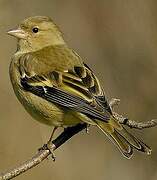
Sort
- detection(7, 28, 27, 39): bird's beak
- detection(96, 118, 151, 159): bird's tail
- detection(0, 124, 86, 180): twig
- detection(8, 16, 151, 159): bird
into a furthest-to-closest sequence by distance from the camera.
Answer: detection(7, 28, 27, 39): bird's beak, detection(8, 16, 151, 159): bird, detection(96, 118, 151, 159): bird's tail, detection(0, 124, 86, 180): twig

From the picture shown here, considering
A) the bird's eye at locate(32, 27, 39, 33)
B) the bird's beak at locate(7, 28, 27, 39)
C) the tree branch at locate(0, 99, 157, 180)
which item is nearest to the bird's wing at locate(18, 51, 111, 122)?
the tree branch at locate(0, 99, 157, 180)

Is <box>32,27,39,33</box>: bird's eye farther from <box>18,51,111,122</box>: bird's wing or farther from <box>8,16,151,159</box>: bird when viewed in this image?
<box>18,51,111,122</box>: bird's wing

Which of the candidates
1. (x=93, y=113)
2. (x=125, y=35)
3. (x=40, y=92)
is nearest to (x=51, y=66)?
(x=40, y=92)

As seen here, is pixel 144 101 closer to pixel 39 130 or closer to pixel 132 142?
pixel 39 130

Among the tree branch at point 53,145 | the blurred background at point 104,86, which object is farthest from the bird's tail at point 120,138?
the blurred background at point 104,86

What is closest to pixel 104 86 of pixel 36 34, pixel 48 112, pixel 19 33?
pixel 36 34

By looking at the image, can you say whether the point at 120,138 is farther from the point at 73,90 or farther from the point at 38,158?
the point at 38,158

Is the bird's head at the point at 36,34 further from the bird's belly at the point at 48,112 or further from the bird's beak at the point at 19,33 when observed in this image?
the bird's belly at the point at 48,112
